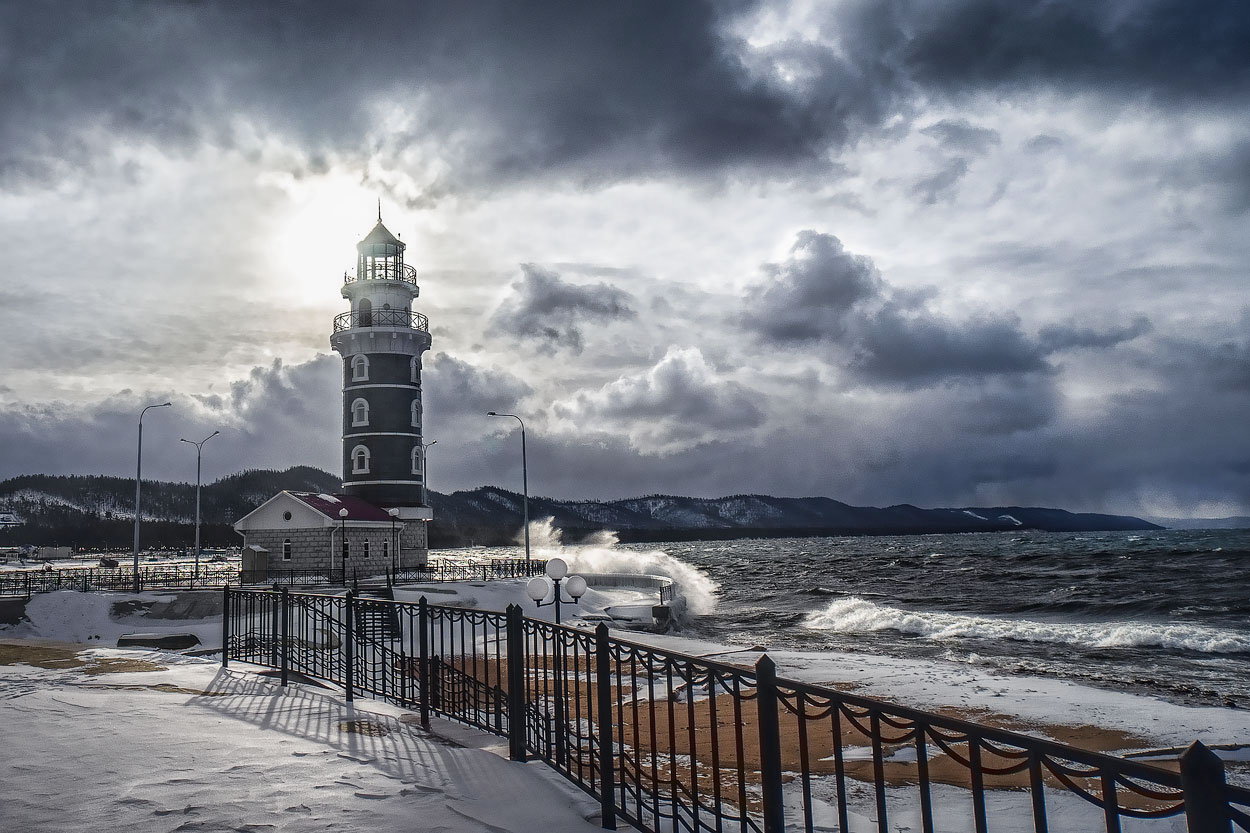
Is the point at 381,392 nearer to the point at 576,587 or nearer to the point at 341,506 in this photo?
the point at 341,506

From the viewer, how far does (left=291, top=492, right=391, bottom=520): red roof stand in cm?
4073

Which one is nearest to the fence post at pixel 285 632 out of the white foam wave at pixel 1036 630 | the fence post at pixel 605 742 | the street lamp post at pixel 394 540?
the fence post at pixel 605 742

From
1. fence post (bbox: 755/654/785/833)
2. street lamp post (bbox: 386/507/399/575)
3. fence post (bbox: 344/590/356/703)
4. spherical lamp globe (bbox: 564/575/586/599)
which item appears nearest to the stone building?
street lamp post (bbox: 386/507/399/575)

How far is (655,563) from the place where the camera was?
6238 centimetres

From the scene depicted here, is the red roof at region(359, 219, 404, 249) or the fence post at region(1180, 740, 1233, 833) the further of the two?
the red roof at region(359, 219, 404, 249)

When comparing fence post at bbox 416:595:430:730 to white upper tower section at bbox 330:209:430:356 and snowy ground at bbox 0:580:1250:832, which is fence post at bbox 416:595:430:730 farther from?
white upper tower section at bbox 330:209:430:356

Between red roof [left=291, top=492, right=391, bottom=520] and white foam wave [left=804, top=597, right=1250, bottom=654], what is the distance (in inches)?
873

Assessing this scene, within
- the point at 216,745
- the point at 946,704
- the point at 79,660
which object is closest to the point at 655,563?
the point at 946,704

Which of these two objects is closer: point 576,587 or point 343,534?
point 576,587

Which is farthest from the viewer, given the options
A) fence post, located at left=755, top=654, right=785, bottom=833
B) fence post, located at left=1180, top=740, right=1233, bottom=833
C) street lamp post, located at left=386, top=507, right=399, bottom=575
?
street lamp post, located at left=386, top=507, right=399, bottom=575

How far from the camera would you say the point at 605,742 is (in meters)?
5.84

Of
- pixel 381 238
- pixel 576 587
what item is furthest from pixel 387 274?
pixel 576 587

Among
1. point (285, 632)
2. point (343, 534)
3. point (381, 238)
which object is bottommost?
point (285, 632)

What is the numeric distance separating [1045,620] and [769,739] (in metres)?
37.4
